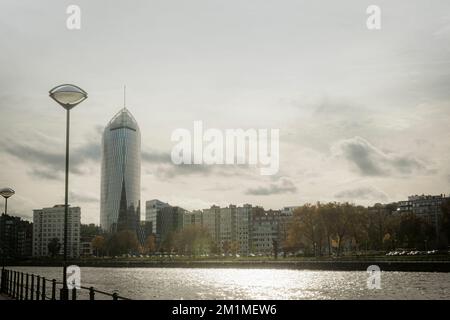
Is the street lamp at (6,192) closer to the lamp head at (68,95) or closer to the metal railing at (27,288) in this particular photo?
the metal railing at (27,288)

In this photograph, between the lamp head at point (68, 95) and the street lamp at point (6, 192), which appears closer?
the lamp head at point (68, 95)

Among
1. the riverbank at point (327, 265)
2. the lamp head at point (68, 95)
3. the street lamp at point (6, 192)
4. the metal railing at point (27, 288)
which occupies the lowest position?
the riverbank at point (327, 265)

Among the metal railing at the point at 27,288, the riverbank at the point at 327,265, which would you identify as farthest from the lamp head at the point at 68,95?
the riverbank at the point at 327,265

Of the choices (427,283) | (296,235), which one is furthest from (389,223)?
A: (427,283)

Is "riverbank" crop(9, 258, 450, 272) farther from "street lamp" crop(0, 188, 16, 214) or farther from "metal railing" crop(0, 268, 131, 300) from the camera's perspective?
"street lamp" crop(0, 188, 16, 214)

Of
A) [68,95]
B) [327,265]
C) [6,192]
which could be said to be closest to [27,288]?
[68,95]

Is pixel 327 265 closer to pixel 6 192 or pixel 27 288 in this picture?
pixel 6 192

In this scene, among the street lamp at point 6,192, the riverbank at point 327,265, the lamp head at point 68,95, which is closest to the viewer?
the lamp head at point 68,95

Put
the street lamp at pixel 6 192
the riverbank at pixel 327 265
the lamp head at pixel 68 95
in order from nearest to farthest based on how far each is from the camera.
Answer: the lamp head at pixel 68 95, the street lamp at pixel 6 192, the riverbank at pixel 327 265

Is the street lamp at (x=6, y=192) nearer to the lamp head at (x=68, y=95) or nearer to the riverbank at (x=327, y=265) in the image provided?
the lamp head at (x=68, y=95)

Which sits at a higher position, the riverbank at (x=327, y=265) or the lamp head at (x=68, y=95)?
the lamp head at (x=68, y=95)

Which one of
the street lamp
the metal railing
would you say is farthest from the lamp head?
→ the street lamp

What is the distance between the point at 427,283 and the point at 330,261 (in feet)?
145
